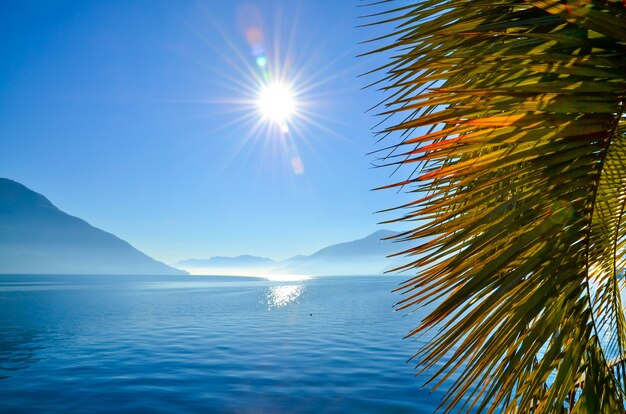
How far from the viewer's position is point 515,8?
123cm

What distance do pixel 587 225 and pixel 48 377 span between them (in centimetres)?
2733

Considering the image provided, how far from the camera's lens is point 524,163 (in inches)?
46.4

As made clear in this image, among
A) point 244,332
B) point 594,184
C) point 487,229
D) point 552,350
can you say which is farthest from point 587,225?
point 244,332

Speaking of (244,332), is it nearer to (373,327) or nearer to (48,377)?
(373,327)

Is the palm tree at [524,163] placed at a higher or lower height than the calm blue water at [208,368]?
higher

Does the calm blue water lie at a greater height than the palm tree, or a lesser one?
lesser

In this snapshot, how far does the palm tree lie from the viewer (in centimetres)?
100

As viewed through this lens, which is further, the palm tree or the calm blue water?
the calm blue water

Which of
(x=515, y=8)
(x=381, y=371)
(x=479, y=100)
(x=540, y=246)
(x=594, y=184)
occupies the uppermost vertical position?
(x=515, y=8)

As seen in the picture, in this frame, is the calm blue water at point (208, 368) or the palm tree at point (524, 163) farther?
the calm blue water at point (208, 368)

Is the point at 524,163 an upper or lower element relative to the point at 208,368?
upper

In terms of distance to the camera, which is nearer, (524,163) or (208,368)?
(524,163)

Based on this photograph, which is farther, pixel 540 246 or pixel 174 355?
pixel 174 355

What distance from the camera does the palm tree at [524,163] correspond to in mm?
999
